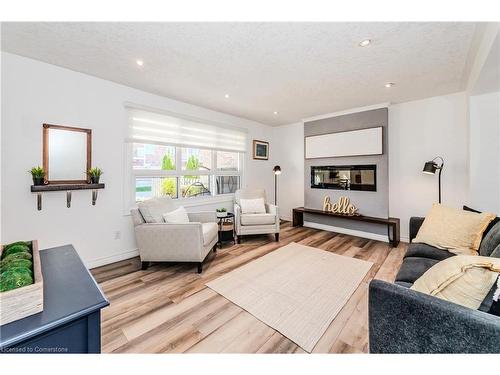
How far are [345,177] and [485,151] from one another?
1.96m

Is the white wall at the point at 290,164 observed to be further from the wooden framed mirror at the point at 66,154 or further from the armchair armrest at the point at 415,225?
the wooden framed mirror at the point at 66,154

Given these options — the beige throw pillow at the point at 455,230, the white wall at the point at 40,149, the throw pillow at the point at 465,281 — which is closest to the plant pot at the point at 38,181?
the white wall at the point at 40,149

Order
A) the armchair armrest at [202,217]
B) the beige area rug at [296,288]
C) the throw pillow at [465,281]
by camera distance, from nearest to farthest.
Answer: the throw pillow at [465,281], the beige area rug at [296,288], the armchair armrest at [202,217]

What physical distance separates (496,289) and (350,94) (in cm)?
310

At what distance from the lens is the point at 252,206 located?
4.03m

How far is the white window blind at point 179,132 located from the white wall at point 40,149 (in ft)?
0.52

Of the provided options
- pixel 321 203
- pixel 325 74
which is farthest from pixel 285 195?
pixel 325 74

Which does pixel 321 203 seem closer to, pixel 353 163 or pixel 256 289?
pixel 353 163

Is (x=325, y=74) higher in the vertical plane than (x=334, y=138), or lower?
higher

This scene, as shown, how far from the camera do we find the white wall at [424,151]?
10.9 ft

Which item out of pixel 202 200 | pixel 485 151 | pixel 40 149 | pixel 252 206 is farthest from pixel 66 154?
pixel 485 151

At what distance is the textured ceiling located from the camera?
185cm

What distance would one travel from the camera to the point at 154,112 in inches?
132

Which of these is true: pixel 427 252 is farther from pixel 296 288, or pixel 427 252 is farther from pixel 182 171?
pixel 182 171
